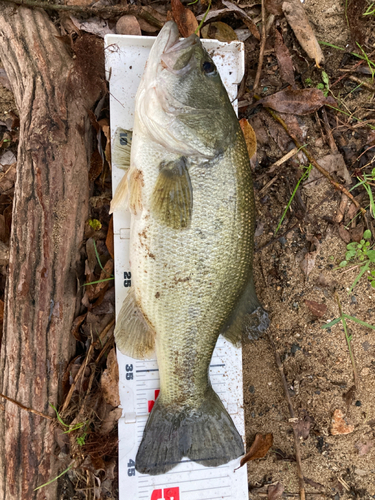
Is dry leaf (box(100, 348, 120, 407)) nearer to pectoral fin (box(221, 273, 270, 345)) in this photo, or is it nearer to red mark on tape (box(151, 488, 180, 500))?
red mark on tape (box(151, 488, 180, 500))

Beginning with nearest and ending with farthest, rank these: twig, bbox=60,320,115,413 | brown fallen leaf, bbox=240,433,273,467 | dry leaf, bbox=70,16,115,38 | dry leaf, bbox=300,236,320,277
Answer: twig, bbox=60,320,115,413 → dry leaf, bbox=70,16,115,38 → brown fallen leaf, bbox=240,433,273,467 → dry leaf, bbox=300,236,320,277

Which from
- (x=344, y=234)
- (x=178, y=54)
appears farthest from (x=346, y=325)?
(x=178, y=54)

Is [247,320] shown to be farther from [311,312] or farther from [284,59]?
[284,59]

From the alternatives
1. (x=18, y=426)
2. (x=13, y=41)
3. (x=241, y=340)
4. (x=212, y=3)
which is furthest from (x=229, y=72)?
(x=18, y=426)

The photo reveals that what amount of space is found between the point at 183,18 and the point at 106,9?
54 cm

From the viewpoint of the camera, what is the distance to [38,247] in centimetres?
212

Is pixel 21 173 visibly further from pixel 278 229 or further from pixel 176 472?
pixel 176 472

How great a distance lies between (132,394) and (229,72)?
2436 mm

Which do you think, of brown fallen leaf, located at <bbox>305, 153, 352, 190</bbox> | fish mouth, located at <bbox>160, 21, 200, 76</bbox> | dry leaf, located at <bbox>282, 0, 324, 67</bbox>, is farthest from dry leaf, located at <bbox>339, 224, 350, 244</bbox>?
fish mouth, located at <bbox>160, 21, 200, 76</bbox>

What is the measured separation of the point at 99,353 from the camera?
238 cm

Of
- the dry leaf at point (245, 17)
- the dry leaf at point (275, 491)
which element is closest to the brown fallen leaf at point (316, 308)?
the dry leaf at point (275, 491)

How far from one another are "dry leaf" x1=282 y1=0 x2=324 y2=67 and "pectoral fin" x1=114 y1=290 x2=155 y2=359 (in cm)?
227

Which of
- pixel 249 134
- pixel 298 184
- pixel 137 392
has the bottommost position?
pixel 137 392

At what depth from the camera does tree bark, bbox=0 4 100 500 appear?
206 cm
